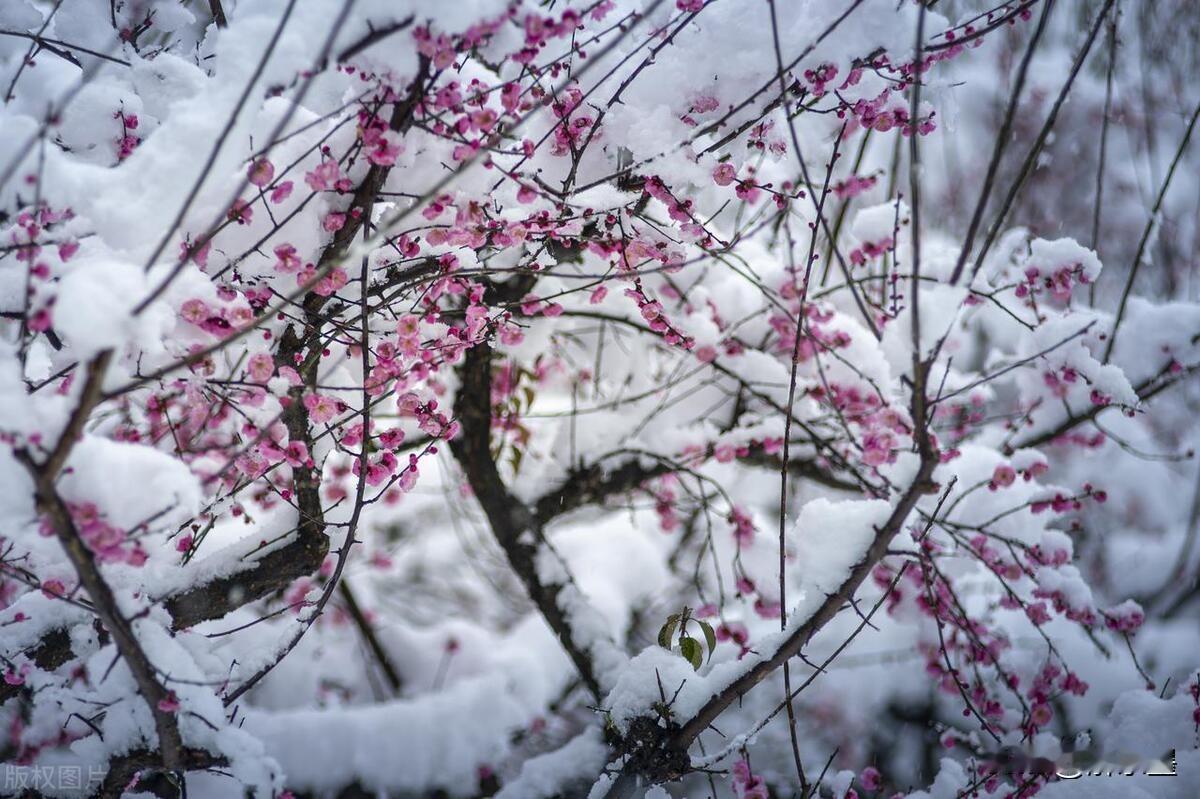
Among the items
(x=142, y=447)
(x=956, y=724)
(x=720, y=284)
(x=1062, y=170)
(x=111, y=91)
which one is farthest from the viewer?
(x=1062, y=170)

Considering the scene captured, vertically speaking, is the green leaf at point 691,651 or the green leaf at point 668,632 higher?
the green leaf at point 668,632

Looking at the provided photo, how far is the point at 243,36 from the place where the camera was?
1168mm

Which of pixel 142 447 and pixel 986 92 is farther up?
pixel 986 92

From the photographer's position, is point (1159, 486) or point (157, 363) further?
point (1159, 486)

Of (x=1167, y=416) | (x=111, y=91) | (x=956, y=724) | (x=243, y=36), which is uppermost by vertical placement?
(x=1167, y=416)

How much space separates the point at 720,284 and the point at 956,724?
7.15 feet

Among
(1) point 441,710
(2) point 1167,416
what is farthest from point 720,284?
(2) point 1167,416

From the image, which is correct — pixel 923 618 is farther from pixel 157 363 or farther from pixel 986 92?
pixel 986 92

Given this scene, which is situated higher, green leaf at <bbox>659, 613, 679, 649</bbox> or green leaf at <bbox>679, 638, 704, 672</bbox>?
green leaf at <bbox>659, 613, 679, 649</bbox>

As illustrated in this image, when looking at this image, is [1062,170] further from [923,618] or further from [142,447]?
[142,447]

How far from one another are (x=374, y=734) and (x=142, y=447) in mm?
2146

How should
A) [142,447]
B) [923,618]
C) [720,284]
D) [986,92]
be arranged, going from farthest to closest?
[986,92]
[720,284]
[923,618]
[142,447]

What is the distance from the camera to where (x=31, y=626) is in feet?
5.02

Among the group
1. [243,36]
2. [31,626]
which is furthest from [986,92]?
[31,626]
